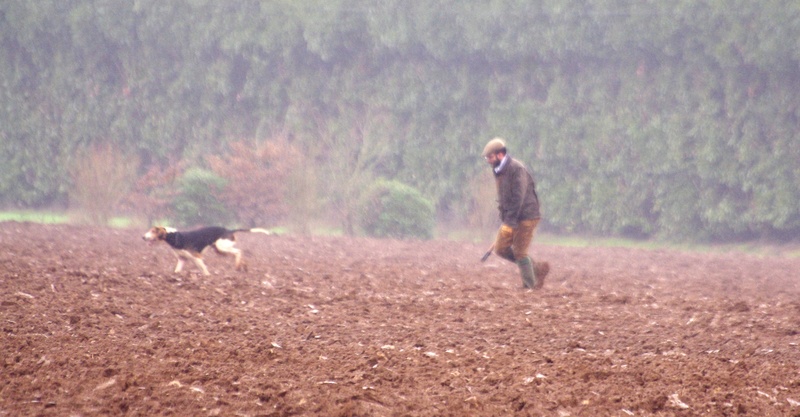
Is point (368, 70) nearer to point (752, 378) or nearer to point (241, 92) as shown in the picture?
point (241, 92)

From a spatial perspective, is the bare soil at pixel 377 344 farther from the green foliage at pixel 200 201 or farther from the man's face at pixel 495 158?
the green foliage at pixel 200 201

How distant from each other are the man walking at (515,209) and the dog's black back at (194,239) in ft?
12.2

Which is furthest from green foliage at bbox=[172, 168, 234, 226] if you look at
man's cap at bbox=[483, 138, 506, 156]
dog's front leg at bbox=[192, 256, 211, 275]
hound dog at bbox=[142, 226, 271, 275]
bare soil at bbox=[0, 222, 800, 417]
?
man's cap at bbox=[483, 138, 506, 156]

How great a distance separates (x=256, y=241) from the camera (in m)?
16.6

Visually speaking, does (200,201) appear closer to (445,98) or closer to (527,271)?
(445,98)

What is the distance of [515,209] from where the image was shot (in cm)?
916

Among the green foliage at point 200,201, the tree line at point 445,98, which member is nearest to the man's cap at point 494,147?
the tree line at point 445,98

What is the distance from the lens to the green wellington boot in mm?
9414

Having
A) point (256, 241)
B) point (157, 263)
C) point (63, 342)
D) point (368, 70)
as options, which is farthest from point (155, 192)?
point (63, 342)

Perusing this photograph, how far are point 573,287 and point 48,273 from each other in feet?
19.9

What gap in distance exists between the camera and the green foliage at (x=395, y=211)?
1850cm

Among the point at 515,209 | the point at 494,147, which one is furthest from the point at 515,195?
the point at 494,147

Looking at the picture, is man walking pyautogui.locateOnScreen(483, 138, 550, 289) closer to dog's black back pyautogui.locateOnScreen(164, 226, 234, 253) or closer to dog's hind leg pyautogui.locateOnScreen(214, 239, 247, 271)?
dog's hind leg pyautogui.locateOnScreen(214, 239, 247, 271)

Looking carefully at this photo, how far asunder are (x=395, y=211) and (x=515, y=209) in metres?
9.53
